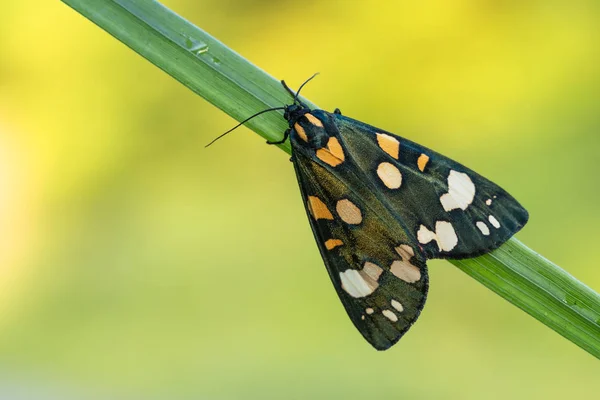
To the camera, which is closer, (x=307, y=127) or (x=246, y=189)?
(x=307, y=127)

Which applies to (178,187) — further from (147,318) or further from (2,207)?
(2,207)

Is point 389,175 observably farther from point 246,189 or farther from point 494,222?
point 246,189

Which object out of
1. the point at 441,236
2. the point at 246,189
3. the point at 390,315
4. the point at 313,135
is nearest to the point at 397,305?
the point at 390,315

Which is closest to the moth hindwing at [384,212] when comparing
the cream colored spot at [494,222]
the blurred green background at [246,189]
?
the cream colored spot at [494,222]

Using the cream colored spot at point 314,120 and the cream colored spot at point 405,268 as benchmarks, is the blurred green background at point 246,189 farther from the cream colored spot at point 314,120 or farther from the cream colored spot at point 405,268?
the cream colored spot at point 314,120

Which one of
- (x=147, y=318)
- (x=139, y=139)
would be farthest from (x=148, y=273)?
(x=139, y=139)

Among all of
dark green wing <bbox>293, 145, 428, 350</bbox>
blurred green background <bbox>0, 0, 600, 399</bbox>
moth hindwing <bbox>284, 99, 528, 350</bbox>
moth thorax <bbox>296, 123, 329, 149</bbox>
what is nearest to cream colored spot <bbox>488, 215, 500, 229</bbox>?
moth hindwing <bbox>284, 99, 528, 350</bbox>
